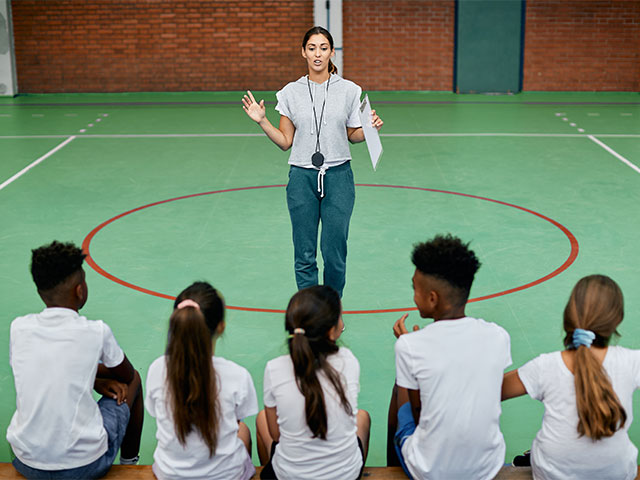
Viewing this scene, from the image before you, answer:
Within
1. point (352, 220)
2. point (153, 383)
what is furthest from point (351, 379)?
point (352, 220)

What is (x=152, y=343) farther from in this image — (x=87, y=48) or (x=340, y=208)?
(x=87, y=48)

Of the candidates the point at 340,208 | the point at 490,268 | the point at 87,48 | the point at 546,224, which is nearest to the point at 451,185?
the point at 546,224

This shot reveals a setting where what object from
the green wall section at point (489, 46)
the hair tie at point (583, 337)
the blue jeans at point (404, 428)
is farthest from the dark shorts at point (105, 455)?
the green wall section at point (489, 46)

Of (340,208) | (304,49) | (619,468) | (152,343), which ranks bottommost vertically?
(152,343)

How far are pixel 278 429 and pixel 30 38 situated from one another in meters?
16.2

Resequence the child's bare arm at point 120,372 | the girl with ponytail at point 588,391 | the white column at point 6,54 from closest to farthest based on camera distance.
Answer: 1. the girl with ponytail at point 588,391
2. the child's bare arm at point 120,372
3. the white column at point 6,54

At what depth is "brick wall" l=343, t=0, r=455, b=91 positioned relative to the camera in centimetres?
1700

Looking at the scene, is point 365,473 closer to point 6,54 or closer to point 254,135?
point 254,135

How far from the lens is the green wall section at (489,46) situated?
16781mm

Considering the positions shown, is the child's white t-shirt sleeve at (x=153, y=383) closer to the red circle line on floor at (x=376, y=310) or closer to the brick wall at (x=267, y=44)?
the red circle line on floor at (x=376, y=310)

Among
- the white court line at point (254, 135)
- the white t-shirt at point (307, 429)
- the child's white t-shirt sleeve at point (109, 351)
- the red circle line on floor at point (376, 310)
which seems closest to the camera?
the white t-shirt at point (307, 429)

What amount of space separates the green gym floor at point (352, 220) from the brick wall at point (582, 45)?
3329 millimetres

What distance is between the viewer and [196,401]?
9.12 feet

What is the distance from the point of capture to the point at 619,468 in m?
Result: 2.82
